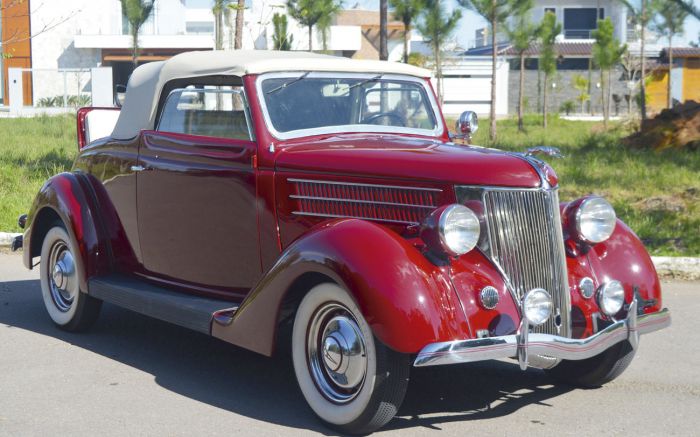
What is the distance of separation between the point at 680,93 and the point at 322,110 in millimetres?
53194

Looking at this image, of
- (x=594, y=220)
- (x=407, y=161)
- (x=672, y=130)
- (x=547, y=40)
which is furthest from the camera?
(x=547, y=40)

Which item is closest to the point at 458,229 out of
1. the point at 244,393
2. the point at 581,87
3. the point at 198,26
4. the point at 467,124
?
the point at 244,393

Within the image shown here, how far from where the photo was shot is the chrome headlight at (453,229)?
4.45m


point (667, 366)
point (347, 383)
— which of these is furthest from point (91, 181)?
point (667, 366)

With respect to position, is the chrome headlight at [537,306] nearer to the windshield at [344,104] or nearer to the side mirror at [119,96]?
the windshield at [344,104]

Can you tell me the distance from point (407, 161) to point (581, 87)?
50.0 metres

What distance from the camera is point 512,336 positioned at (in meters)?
4.37

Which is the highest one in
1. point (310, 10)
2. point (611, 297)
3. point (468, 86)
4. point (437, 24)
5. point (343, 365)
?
point (310, 10)

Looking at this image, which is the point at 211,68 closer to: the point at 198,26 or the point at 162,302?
the point at 162,302

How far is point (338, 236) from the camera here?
460cm

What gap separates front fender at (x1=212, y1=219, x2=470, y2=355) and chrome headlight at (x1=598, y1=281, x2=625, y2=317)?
2.99 feet

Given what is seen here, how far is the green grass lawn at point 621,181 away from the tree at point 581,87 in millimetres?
33098

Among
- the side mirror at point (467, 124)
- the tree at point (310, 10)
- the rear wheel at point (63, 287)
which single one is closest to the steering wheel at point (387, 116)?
the side mirror at point (467, 124)

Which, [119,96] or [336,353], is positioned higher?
[119,96]
